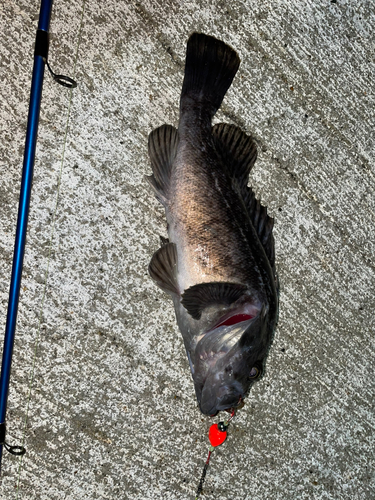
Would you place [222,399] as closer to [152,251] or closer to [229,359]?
[229,359]

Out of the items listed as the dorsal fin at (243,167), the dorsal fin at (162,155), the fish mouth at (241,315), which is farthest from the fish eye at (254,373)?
the dorsal fin at (162,155)

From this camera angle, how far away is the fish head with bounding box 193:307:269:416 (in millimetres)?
2172

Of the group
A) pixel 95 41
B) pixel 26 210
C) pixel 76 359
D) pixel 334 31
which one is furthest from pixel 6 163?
pixel 334 31

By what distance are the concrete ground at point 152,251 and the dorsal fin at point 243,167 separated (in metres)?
0.41

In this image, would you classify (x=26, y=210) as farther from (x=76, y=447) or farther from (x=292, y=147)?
(x=292, y=147)

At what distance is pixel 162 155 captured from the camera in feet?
8.05

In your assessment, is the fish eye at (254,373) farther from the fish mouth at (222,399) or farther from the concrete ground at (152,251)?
the concrete ground at (152,251)

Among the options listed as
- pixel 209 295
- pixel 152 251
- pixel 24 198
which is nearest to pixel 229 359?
pixel 209 295

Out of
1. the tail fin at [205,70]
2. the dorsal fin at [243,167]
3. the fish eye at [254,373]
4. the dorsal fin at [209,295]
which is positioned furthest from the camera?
the tail fin at [205,70]

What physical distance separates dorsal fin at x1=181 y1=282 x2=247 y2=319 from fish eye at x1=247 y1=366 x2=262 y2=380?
1.25 feet

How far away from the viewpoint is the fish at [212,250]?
219cm

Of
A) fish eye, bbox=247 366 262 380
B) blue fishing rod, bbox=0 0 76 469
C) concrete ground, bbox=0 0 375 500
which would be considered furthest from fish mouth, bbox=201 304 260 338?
blue fishing rod, bbox=0 0 76 469

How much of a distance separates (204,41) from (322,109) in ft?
3.32

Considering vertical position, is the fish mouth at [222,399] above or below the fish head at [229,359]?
below
